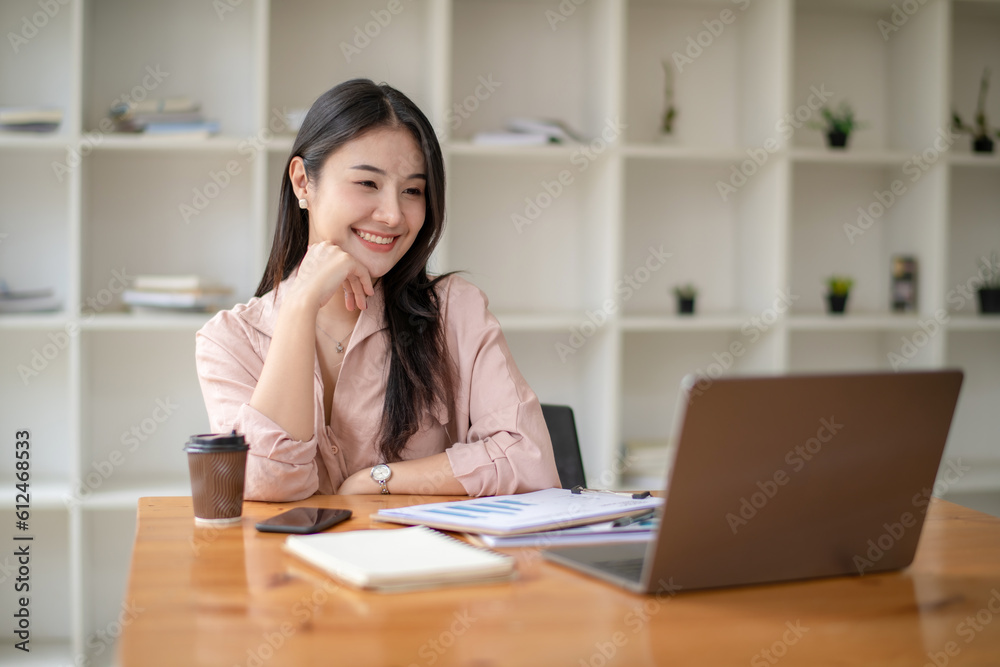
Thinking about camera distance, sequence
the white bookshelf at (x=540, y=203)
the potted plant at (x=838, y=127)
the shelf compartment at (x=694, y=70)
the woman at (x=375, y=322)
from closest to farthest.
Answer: the woman at (x=375, y=322) < the white bookshelf at (x=540, y=203) < the potted plant at (x=838, y=127) < the shelf compartment at (x=694, y=70)

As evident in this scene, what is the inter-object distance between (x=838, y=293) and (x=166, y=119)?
7.50 ft

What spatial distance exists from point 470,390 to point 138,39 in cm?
193

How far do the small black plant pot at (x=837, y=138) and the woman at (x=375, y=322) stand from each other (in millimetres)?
1819

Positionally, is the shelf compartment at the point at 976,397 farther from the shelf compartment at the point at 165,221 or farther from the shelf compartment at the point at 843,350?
the shelf compartment at the point at 165,221

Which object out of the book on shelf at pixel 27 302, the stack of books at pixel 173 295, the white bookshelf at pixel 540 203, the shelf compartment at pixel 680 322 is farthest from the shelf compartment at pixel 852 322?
the book on shelf at pixel 27 302

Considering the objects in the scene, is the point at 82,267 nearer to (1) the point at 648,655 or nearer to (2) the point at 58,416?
(2) the point at 58,416

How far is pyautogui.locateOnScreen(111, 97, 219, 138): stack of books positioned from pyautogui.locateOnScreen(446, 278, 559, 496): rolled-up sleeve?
124 centimetres

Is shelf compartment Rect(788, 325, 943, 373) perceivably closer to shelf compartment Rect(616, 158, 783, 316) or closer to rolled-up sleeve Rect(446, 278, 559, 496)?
shelf compartment Rect(616, 158, 783, 316)

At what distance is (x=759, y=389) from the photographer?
0.76m

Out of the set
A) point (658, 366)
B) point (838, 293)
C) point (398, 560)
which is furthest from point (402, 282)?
point (838, 293)

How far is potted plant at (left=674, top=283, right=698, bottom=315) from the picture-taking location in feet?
9.96

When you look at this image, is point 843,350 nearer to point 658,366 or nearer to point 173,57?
point 658,366

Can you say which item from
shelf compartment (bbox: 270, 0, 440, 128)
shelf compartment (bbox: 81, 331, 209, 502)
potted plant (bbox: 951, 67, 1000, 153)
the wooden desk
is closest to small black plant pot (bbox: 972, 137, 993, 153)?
potted plant (bbox: 951, 67, 1000, 153)

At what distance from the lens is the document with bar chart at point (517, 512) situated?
3.35ft
